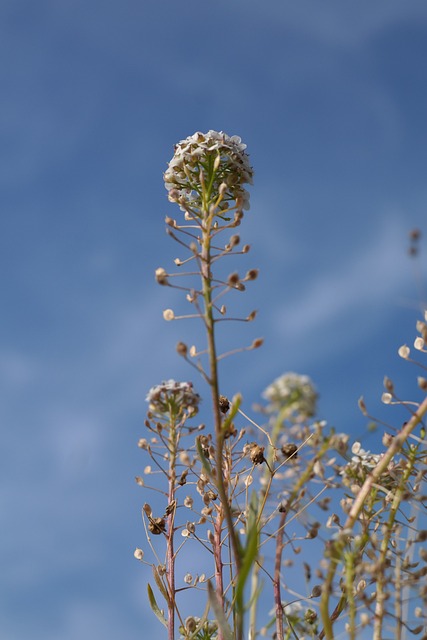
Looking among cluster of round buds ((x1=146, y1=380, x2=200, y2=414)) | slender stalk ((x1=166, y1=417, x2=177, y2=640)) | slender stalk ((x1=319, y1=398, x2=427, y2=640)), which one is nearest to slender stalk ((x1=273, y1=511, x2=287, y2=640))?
slender stalk ((x1=319, y1=398, x2=427, y2=640))

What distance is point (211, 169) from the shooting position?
3338 millimetres

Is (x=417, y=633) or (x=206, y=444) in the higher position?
(x=206, y=444)

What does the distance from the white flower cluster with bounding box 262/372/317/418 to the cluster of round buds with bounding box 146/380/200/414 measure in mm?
1487

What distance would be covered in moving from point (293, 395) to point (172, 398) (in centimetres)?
157

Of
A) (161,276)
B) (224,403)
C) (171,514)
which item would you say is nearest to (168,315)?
(161,276)

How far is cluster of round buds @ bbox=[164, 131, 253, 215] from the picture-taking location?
3336 mm

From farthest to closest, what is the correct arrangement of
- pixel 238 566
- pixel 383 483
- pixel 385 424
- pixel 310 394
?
pixel 383 483 < pixel 385 424 < pixel 310 394 < pixel 238 566

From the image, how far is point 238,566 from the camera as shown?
2350 mm

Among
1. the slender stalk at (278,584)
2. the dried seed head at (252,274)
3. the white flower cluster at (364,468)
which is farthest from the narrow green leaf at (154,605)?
the dried seed head at (252,274)

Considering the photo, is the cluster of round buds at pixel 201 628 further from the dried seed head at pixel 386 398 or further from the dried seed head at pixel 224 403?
the dried seed head at pixel 386 398

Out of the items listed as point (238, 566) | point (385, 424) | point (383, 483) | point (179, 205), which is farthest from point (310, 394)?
point (179, 205)

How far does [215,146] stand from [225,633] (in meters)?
2.01

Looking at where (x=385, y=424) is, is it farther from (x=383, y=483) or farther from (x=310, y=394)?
(x=383, y=483)

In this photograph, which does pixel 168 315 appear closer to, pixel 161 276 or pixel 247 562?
pixel 161 276
